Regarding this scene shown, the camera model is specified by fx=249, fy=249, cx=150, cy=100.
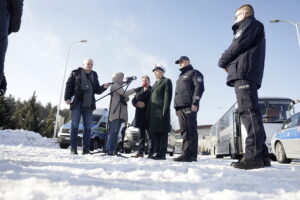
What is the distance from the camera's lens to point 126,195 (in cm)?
150

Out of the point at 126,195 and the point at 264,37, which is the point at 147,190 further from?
the point at 264,37

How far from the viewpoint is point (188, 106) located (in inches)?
190

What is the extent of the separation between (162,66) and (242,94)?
283cm

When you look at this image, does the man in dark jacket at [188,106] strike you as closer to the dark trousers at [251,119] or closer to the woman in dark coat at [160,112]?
the woman in dark coat at [160,112]

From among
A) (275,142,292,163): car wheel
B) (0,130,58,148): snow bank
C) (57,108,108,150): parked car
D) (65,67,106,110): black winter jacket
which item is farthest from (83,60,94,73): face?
(0,130,58,148): snow bank

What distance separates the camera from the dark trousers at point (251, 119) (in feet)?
10.3

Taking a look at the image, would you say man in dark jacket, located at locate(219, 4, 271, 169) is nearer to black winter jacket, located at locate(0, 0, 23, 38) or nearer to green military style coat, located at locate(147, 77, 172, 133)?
green military style coat, located at locate(147, 77, 172, 133)

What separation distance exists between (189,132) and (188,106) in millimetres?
503

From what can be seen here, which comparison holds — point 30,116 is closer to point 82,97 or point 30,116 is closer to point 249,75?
point 82,97

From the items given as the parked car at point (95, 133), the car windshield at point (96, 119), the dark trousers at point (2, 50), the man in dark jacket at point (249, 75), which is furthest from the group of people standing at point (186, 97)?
the car windshield at point (96, 119)

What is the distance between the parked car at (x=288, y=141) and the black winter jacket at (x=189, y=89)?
4.23 metres

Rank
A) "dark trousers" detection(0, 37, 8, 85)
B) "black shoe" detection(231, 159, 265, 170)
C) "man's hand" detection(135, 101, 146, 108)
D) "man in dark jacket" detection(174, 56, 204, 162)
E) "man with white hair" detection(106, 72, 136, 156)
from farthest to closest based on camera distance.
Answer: "man's hand" detection(135, 101, 146, 108) → "man with white hair" detection(106, 72, 136, 156) → "man in dark jacket" detection(174, 56, 204, 162) → "black shoe" detection(231, 159, 265, 170) → "dark trousers" detection(0, 37, 8, 85)

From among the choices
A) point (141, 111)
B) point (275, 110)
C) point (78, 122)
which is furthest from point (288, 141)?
point (78, 122)

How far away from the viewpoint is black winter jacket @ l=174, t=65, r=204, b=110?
4785mm
